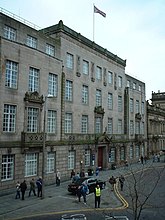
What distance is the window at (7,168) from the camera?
83.3ft

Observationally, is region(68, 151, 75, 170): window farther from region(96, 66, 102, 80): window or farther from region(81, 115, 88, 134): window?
region(96, 66, 102, 80): window

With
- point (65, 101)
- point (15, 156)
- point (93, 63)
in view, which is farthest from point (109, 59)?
point (15, 156)

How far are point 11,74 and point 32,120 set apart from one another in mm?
5645

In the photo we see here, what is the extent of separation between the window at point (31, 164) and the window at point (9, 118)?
12.1 ft

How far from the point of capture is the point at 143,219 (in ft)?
55.7

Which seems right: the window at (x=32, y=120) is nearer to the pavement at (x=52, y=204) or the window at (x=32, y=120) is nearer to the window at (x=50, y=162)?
the window at (x=50, y=162)

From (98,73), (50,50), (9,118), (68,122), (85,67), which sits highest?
(50,50)

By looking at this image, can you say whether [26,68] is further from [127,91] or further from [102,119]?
[127,91]

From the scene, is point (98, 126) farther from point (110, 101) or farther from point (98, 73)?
point (98, 73)

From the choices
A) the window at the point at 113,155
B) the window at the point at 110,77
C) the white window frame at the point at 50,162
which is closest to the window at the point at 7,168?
the white window frame at the point at 50,162

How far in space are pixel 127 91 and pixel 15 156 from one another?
100ft

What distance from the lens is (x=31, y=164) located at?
28.4m

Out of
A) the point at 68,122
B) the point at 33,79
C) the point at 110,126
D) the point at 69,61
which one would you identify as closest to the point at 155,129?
the point at 110,126

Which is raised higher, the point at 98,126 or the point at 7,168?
the point at 98,126
